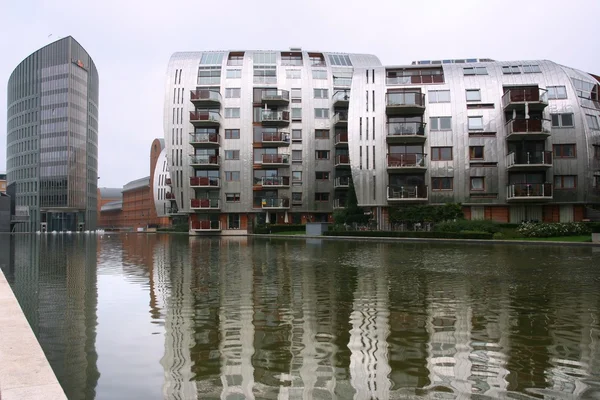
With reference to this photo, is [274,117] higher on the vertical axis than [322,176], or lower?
higher

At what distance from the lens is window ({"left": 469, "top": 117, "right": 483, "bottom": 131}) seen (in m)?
47.8

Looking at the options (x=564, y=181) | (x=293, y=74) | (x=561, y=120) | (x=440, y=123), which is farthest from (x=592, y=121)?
(x=293, y=74)

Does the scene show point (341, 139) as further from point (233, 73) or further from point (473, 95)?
point (473, 95)

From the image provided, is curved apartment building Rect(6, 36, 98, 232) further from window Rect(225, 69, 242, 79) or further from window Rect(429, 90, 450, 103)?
window Rect(429, 90, 450, 103)

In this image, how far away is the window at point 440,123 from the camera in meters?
48.4

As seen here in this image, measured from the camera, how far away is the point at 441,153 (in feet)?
159

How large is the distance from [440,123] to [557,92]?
1125 centimetres

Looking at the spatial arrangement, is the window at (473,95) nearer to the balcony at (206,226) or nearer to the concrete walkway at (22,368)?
the balcony at (206,226)

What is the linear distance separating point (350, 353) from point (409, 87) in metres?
45.9

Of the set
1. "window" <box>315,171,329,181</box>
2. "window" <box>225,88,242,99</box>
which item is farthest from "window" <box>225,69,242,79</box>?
"window" <box>315,171,329,181</box>

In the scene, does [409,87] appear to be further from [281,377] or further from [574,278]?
[281,377]

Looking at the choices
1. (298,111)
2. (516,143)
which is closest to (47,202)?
(298,111)

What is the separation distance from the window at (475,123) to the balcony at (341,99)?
15.9 m

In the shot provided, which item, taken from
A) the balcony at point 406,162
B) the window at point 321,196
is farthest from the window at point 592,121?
the window at point 321,196
